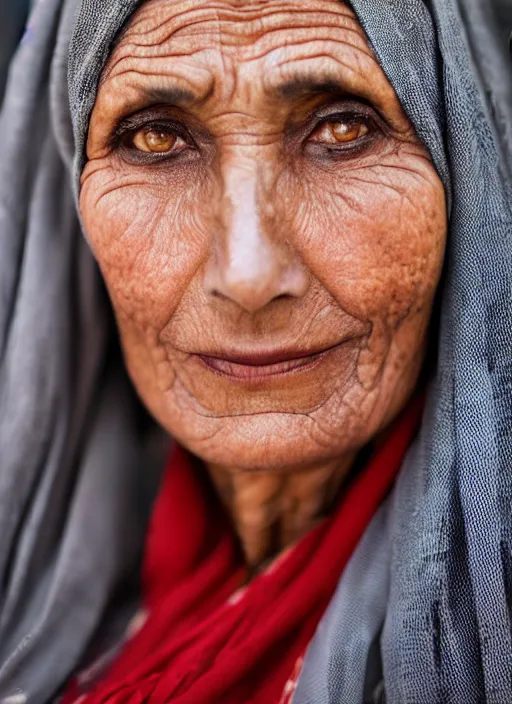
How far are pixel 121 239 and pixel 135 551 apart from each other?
2.58 feet

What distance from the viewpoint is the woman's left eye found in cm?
137

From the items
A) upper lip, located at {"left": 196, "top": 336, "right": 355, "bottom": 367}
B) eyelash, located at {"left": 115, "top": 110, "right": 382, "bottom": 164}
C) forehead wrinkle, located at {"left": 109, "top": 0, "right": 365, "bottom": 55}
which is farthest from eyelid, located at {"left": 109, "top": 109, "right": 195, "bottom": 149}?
upper lip, located at {"left": 196, "top": 336, "right": 355, "bottom": 367}

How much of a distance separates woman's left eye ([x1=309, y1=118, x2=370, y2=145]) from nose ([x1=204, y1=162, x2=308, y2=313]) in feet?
0.48

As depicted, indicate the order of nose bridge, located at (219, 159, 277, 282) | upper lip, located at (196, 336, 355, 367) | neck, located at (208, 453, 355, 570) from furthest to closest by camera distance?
neck, located at (208, 453, 355, 570), upper lip, located at (196, 336, 355, 367), nose bridge, located at (219, 159, 277, 282)

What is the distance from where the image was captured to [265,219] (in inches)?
51.4

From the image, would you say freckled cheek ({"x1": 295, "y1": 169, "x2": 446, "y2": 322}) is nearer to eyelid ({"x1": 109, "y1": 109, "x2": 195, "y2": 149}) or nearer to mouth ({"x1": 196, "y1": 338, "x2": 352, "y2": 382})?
mouth ({"x1": 196, "y1": 338, "x2": 352, "y2": 382})

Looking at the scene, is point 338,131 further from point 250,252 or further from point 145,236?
point 145,236

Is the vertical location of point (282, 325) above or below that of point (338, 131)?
below

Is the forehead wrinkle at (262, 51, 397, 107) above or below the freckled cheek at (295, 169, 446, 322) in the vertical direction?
above

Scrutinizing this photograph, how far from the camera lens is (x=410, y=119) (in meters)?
1.34

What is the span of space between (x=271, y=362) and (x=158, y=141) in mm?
447

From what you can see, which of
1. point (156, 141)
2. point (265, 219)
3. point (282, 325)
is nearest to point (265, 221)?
point (265, 219)

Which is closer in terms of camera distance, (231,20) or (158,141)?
(231,20)

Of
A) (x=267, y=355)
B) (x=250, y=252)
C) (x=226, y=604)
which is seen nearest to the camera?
(x=250, y=252)
